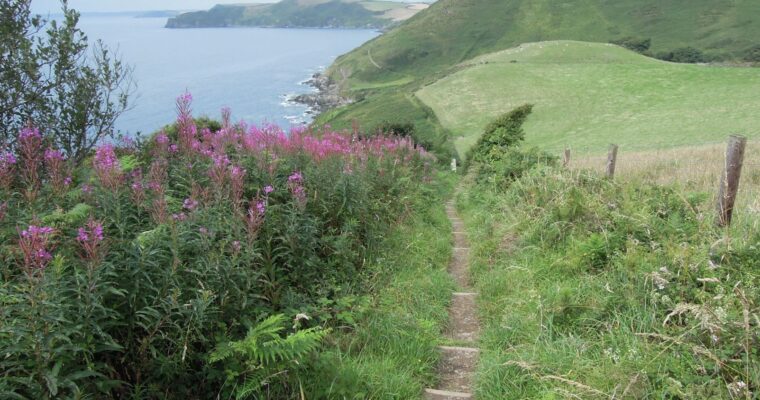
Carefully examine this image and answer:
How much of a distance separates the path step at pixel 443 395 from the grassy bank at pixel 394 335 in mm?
73

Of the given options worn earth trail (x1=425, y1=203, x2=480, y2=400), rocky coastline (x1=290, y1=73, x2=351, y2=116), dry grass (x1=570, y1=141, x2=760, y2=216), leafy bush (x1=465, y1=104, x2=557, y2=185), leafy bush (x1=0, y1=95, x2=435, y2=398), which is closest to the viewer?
leafy bush (x1=0, y1=95, x2=435, y2=398)

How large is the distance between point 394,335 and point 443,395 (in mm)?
793

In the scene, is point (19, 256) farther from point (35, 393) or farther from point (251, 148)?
point (251, 148)

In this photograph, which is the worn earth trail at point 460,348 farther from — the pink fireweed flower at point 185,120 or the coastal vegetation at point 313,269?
the pink fireweed flower at point 185,120

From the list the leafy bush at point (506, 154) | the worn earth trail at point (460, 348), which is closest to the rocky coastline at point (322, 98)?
the leafy bush at point (506, 154)

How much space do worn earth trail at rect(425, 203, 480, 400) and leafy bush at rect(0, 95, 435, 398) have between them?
1.14 m

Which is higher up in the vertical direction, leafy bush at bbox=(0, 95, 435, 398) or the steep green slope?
the steep green slope

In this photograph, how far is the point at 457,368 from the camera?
4.84 metres

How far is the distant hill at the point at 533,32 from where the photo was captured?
131750mm

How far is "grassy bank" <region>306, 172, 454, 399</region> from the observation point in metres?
4.09

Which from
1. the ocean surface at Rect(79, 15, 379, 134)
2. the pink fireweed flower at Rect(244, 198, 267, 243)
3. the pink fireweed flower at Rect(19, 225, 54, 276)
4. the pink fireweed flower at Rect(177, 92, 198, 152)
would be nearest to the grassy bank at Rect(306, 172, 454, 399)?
the pink fireweed flower at Rect(244, 198, 267, 243)

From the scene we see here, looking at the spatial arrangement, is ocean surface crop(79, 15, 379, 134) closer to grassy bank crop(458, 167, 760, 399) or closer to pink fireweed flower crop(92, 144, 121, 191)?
grassy bank crop(458, 167, 760, 399)

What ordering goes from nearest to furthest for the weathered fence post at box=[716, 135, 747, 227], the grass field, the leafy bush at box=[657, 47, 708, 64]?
the weathered fence post at box=[716, 135, 747, 227], the grass field, the leafy bush at box=[657, 47, 708, 64]

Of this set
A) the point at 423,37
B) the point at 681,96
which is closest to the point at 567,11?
the point at 423,37
